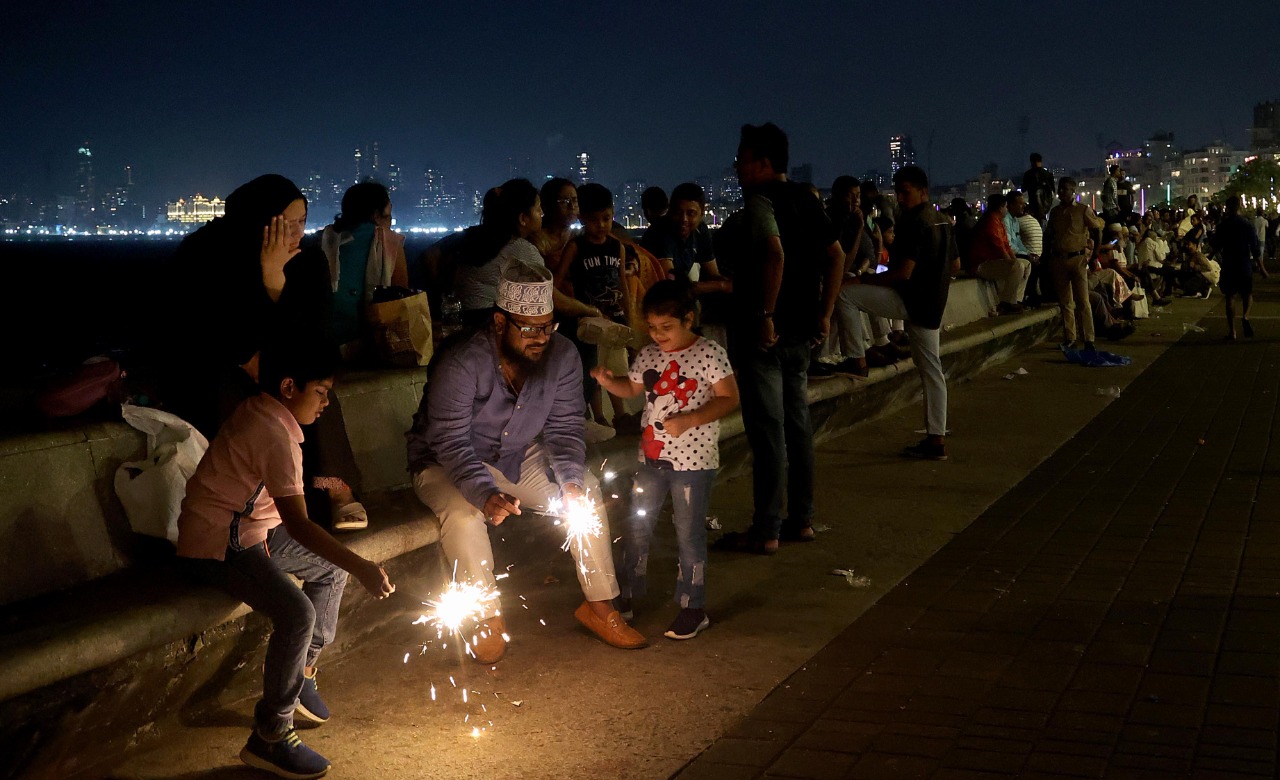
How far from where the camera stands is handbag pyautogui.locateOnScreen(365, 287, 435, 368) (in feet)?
23.9

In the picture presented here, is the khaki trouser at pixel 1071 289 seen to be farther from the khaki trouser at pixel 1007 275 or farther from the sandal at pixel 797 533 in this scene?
the sandal at pixel 797 533

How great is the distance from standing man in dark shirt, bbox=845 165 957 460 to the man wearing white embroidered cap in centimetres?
451

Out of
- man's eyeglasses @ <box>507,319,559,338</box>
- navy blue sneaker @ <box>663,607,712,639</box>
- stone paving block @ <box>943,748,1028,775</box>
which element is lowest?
stone paving block @ <box>943,748,1028,775</box>

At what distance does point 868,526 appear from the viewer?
318 inches

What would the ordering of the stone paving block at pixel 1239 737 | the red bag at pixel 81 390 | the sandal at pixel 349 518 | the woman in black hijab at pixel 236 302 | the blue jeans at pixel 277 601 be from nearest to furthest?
the stone paving block at pixel 1239 737
the blue jeans at pixel 277 601
the red bag at pixel 81 390
the woman in black hijab at pixel 236 302
the sandal at pixel 349 518

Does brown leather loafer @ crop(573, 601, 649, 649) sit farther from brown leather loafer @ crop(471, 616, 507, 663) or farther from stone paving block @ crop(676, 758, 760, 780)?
stone paving block @ crop(676, 758, 760, 780)

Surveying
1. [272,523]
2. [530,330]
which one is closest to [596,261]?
[530,330]

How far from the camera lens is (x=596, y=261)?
821cm

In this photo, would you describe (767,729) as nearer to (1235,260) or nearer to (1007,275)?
(1007,275)

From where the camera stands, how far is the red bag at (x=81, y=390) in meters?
5.41

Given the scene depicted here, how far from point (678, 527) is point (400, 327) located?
6.73 ft

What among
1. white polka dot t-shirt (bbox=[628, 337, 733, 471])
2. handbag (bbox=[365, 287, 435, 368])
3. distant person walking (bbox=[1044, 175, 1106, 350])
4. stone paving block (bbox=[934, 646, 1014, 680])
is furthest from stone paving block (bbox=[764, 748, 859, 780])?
distant person walking (bbox=[1044, 175, 1106, 350])

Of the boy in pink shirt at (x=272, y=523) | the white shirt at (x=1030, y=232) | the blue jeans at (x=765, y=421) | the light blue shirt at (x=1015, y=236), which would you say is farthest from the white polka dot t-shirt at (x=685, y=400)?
the white shirt at (x=1030, y=232)

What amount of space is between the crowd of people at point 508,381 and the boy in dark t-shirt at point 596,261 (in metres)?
0.01
